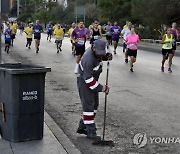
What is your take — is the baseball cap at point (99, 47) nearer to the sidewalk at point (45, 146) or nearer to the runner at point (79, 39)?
the sidewalk at point (45, 146)

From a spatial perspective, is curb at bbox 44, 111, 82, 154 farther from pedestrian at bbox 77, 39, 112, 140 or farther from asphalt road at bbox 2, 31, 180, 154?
pedestrian at bbox 77, 39, 112, 140

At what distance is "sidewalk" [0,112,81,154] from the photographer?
18.0 ft

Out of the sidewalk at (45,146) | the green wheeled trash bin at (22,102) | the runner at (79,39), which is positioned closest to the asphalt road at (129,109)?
the sidewalk at (45,146)

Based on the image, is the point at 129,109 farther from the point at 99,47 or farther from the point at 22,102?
the point at 22,102

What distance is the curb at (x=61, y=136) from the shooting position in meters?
5.65

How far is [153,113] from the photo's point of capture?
816 cm

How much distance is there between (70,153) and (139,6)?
31209mm

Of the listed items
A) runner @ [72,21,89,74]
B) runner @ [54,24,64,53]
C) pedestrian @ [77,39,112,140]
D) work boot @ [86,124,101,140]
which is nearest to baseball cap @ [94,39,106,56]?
pedestrian @ [77,39,112,140]

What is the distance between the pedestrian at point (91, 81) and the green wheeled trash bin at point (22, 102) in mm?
537

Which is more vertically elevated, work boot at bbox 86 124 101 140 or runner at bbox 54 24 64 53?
runner at bbox 54 24 64 53

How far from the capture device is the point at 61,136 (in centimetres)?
631

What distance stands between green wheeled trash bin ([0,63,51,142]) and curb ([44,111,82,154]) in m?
0.34

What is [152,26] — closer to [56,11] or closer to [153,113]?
[153,113]

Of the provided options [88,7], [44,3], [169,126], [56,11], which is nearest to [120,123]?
[169,126]
